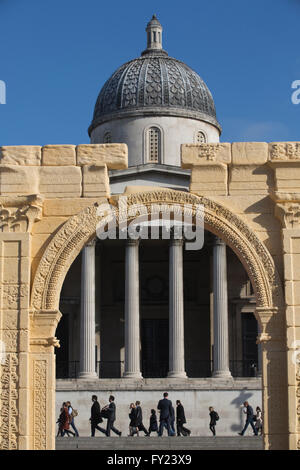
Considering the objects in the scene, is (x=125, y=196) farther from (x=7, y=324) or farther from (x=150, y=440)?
(x=150, y=440)

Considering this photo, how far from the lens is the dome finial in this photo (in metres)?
60.6

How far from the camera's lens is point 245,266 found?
59.9ft

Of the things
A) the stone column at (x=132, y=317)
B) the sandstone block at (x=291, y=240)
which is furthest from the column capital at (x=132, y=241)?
the sandstone block at (x=291, y=240)

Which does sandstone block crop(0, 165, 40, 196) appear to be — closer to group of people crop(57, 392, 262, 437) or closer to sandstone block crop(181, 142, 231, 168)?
sandstone block crop(181, 142, 231, 168)

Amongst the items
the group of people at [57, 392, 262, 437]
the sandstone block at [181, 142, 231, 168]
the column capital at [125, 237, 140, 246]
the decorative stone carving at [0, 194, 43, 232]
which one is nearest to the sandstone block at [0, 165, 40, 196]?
the decorative stone carving at [0, 194, 43, 232]

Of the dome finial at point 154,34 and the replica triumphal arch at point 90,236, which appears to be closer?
the replica triumphal arch at point 90,236

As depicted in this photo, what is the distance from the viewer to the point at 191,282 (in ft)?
173

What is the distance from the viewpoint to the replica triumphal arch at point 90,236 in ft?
58.3

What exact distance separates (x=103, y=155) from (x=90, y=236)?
4.93 ft

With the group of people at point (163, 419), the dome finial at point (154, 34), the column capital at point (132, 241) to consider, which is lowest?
the group of people at point (163, 419)

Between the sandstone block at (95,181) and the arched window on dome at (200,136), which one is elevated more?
the arched window on dome at (200,136)

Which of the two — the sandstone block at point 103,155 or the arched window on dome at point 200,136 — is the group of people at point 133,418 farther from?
the arched window on dome at point 200,136

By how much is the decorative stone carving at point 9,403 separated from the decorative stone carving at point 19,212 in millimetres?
2280

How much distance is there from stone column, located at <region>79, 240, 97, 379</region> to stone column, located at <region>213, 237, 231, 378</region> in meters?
5.50
